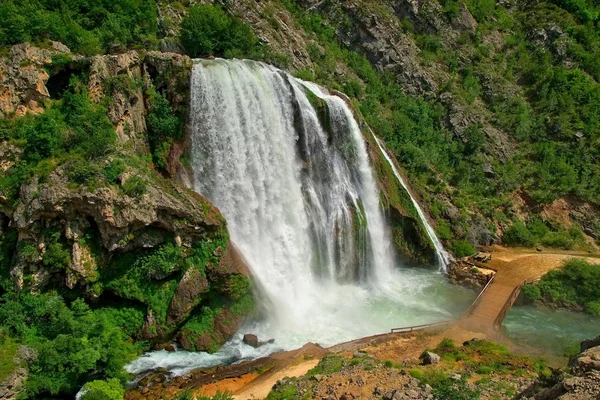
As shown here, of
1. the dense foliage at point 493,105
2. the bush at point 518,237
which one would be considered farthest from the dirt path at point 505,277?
the dense foliage at point 493,105

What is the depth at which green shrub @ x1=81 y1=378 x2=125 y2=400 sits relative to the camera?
13451 mm

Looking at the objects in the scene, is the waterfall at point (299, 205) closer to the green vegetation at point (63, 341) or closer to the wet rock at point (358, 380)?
the green vegetation at point (63, 341)

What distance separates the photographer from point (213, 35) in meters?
31.5

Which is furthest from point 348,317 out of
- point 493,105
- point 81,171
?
point 493,105

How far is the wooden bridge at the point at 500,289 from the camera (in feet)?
69.4

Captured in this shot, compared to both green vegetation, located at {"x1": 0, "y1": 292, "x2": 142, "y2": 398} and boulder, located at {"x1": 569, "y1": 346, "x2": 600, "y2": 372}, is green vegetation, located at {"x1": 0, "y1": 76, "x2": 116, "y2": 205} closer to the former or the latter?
green vegetation, located at {"x1": 0, "y1": 292, "x2": 142, "y2": 398}

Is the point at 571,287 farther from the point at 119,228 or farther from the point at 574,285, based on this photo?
the point at 119,228

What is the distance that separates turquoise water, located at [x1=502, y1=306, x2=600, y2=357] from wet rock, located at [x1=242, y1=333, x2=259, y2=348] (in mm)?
11795

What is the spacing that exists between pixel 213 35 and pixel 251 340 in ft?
74.5

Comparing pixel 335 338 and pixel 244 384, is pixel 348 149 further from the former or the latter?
pixel 244 384

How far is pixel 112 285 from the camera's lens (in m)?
17.7

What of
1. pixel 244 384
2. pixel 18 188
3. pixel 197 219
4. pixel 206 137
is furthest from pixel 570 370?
pixel 18 188

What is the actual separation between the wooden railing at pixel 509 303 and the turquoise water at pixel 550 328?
26cm

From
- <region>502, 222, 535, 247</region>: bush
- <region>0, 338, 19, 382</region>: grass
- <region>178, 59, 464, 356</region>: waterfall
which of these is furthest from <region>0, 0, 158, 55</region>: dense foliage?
<region>502, 222, 535, 247</region>: bush
